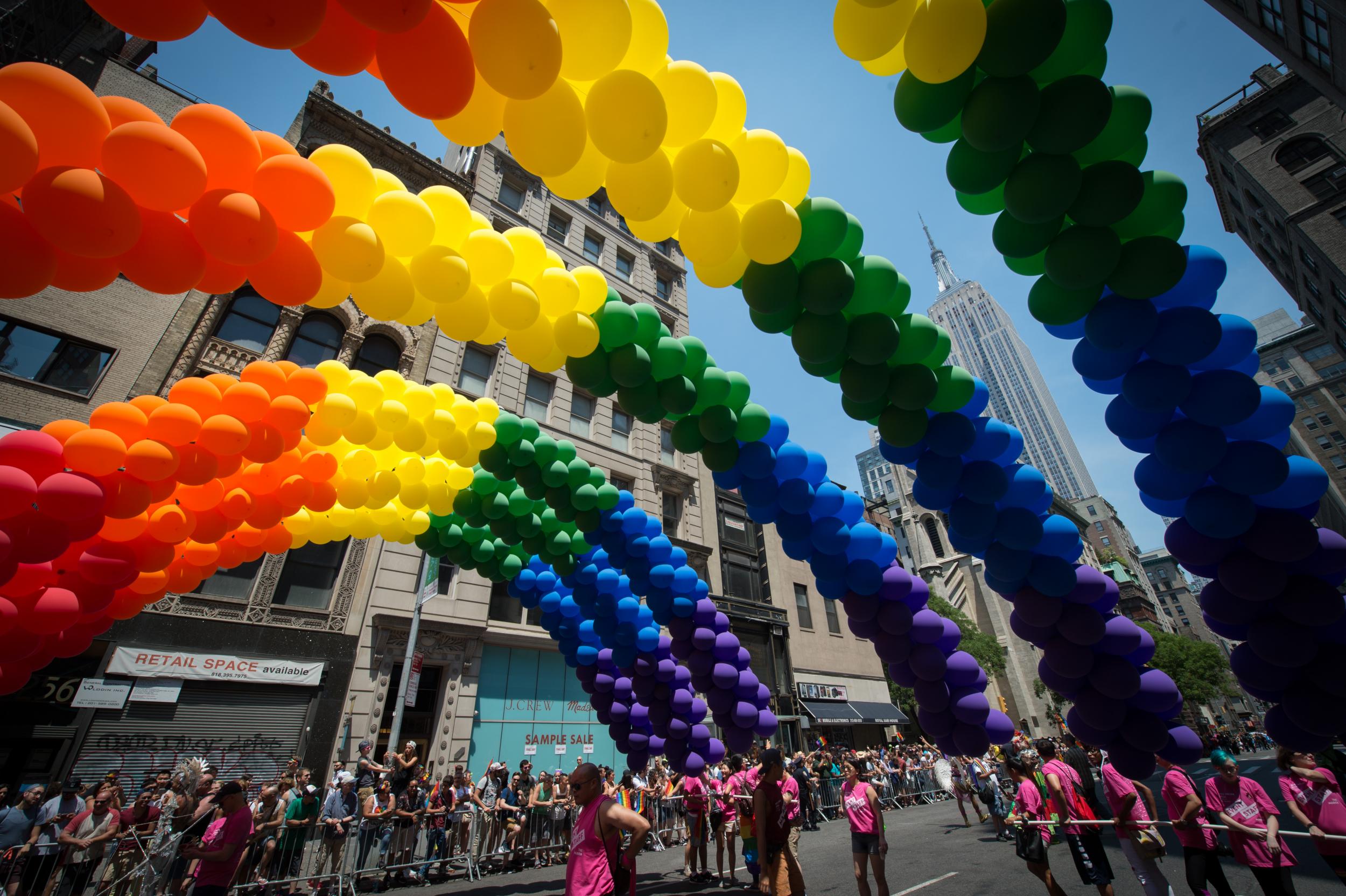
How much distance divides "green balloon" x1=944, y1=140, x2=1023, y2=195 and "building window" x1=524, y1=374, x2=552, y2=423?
16.3 metres

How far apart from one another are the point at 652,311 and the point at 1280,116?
151 feet

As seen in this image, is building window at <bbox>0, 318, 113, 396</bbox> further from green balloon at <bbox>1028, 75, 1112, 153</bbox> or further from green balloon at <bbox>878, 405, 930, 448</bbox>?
green balloon at <bbox>1028, 75, 1112, 153</bbox>

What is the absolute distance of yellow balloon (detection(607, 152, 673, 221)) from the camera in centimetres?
352

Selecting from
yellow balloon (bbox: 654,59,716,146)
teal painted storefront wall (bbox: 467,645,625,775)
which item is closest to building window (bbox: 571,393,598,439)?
teal painted storefront wall (bbox: 467,645,625,775)

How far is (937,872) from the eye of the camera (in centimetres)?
765

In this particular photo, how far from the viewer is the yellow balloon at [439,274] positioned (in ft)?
13.8

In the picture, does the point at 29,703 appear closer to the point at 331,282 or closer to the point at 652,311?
the point at 331,282

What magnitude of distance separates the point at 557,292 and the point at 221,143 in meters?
2.31

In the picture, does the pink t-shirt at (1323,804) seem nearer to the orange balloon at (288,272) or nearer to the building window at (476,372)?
the orange balloon at (288,272)

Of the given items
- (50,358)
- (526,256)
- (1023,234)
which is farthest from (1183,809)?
(50,358)

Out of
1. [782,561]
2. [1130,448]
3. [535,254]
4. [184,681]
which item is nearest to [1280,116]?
[782,561]

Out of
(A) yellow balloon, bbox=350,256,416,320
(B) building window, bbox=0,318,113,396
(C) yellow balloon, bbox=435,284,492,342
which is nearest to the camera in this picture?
(A) yellow balloon, bbox=350,256,416,320

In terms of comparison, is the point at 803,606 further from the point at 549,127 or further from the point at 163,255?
the point at 163,255

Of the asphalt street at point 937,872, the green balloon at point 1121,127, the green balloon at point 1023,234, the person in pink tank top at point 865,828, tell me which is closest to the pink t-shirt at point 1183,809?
the asphalt street at point 937,872
